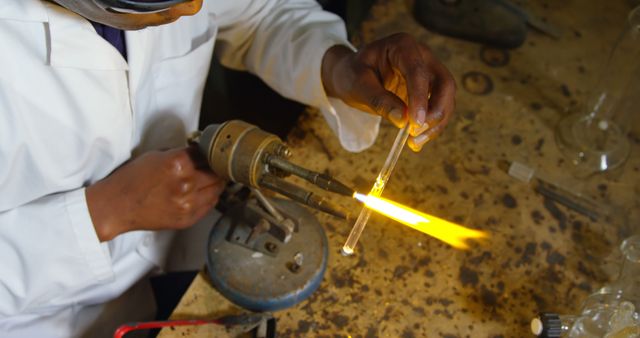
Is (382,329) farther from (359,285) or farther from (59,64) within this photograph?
(59,64)

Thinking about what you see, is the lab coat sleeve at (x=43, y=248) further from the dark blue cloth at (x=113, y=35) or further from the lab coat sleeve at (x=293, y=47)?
the lab coat sleeve at (x=293, y=47)

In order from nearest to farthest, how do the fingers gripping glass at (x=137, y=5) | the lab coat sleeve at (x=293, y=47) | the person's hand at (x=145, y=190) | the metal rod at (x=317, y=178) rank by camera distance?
the fingers gripping glass at (x=137, y=5)
the metal rod at (x=317, y=178)
the person's hand at (x=145, y=190)
the lab coat sleeve at (x=293, y=47)

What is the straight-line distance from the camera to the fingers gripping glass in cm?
77

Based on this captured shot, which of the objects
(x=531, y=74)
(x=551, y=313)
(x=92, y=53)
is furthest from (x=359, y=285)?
(x=531, y=74)

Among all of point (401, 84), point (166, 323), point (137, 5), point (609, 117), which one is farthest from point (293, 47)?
point (609, 117)

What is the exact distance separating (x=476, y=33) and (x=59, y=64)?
3.51 ft

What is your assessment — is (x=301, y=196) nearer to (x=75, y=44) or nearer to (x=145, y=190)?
(x=145, y=190)

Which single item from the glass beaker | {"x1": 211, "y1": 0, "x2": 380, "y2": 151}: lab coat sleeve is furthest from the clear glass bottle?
{"x1": 211, "y1": 0, "x2": 380, "y2": 151}: lab coat sleeve

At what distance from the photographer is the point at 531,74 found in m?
1.50

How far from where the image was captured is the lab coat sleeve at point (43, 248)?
0.99 metres

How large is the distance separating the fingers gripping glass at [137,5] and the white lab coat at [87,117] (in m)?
0.18

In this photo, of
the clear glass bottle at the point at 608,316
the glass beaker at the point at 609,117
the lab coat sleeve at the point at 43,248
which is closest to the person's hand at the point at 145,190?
the lab coat sleeve at the point at 43,248

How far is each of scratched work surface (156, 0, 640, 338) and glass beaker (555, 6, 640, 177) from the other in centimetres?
3

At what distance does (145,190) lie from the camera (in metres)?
1.03
